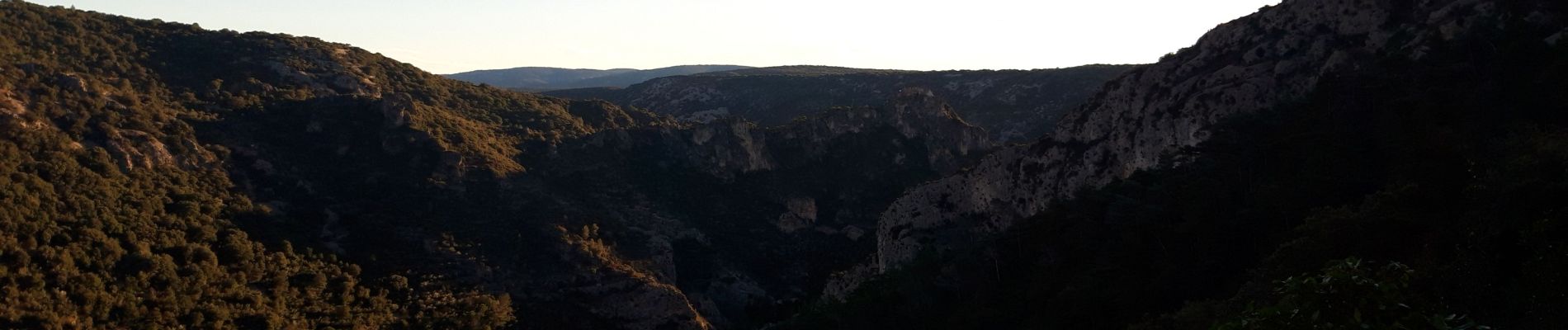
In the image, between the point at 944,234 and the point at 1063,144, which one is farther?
the point at 944,234

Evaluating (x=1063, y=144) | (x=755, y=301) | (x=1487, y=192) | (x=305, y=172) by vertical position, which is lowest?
(x=755, y=301)

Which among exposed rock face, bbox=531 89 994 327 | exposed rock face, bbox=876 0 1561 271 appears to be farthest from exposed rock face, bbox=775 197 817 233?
exposed rock face, bbox=876 0 1561 271

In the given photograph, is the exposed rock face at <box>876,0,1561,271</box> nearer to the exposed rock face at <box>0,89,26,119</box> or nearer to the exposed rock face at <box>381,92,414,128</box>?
the exposed rock face at <box>381,92,414,128</box>

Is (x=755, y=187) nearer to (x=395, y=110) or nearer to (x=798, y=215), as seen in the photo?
(x=798, y=215)

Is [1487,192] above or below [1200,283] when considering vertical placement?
above

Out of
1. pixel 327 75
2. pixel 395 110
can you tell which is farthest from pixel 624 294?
pixel 327 75

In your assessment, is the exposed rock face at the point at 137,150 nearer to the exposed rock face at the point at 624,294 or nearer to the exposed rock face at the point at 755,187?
the exposed rock face at the point at 624,294

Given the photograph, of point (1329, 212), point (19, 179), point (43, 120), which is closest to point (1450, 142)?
point (1329, 212)

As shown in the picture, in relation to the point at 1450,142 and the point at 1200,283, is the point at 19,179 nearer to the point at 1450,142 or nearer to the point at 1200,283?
the point at 1200,283

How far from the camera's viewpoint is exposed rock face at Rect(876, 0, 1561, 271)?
54.6 metres

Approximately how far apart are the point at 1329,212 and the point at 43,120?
92581 mm

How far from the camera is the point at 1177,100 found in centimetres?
6169

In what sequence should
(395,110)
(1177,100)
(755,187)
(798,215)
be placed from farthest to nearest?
(755,187) → (798,215) → (395,110) → (1177,100)

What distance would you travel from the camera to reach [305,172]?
291 ft
